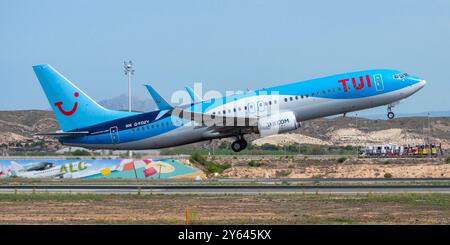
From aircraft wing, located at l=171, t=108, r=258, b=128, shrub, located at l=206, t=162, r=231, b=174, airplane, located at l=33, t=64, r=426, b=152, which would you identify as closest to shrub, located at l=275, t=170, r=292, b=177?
shrub, located at l=206, t=162, r=231, b=174

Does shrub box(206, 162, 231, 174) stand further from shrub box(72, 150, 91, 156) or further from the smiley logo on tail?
the smiley logo on tail

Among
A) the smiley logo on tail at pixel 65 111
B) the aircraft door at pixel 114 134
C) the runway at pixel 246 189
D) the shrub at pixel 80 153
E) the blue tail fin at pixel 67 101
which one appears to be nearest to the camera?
the runway at pixel 246 189

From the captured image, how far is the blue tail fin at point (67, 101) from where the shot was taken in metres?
67.0

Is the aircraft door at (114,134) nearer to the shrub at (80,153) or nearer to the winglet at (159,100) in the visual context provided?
the winglet at (159,100)

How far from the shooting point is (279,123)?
60062 mm

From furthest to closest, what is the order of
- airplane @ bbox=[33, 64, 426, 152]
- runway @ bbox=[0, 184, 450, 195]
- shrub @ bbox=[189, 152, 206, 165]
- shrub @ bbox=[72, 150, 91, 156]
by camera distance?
shrub @ bbox=[72, 150, 91, 156] → shrub @ bbox=[189, 152, 206, 165] → airplane @ bbox=[33, 64, 426, 152] → runway @ bbox=[0, 184, 450, 195]

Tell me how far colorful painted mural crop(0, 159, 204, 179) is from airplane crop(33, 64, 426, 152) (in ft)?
26.7

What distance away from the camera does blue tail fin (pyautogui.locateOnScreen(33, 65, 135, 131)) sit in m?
67.0

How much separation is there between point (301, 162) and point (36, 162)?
33.9 metres

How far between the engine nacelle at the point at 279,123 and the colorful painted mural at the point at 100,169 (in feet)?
47.6

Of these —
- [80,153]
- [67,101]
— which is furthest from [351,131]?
[67,101]

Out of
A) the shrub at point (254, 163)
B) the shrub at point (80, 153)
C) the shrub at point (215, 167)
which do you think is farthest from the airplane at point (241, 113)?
the shrub at point (254, 163)

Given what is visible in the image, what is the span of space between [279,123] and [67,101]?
18.6m
